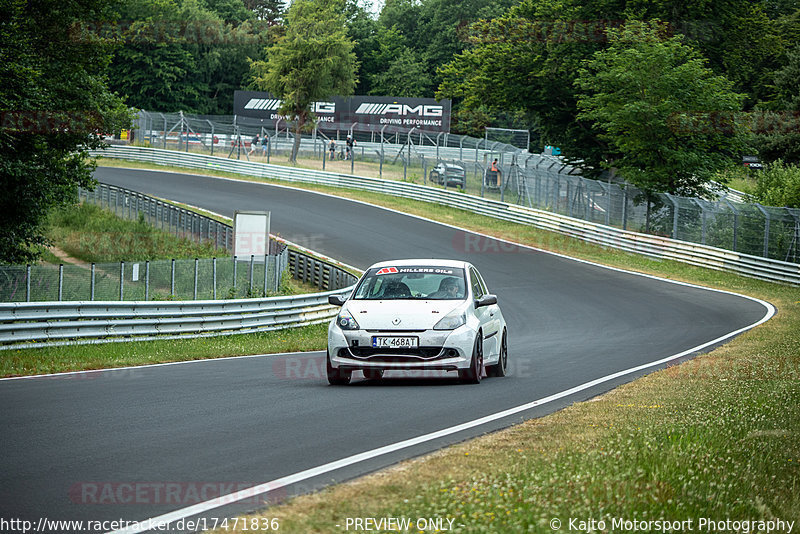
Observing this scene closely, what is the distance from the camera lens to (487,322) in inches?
508

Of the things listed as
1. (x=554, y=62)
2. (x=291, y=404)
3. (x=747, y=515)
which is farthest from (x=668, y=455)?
(x=554, y=62)

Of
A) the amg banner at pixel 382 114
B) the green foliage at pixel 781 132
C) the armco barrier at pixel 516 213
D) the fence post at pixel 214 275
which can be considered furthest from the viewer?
the amg banner at pixel 382 114

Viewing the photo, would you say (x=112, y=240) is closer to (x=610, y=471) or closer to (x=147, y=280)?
(x=147, y=280)

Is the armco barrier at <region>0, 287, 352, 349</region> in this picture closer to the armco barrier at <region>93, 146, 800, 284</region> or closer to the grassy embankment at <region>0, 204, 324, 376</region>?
the grassy embankment at <region>0, 204, 324, 376</region>

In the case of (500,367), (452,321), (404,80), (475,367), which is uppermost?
(404,80)

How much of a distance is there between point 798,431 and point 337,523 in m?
4.80

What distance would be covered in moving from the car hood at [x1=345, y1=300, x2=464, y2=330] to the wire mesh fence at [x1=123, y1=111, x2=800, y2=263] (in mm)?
26125

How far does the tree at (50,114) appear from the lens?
21.1 m

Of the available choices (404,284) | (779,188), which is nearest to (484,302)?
(404,284)

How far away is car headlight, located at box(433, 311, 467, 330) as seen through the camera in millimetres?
11812

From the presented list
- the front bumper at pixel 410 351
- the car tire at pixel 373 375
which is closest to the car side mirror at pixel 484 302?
the front bumper at pixel 410 351

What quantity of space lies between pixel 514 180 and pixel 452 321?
34.4m

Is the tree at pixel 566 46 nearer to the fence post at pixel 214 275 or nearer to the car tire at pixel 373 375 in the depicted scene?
the fence post at pixel 214 275

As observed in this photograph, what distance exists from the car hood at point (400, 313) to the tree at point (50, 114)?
39.2 ft
